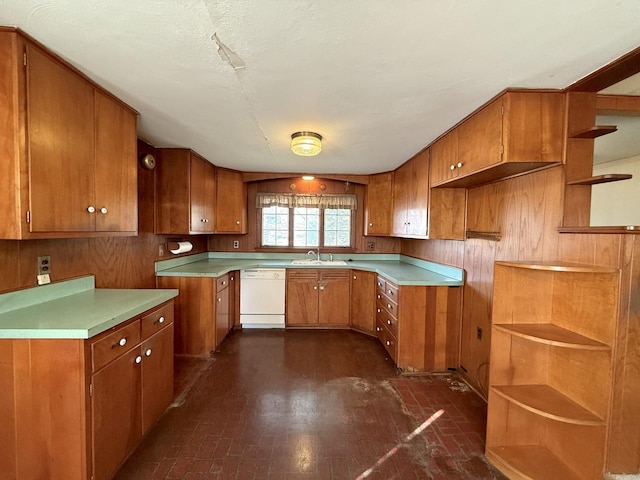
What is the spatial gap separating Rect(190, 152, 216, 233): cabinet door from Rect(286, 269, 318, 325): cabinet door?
1.29 metres

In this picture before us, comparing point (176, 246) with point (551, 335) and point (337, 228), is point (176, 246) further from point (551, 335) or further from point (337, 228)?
point (551, 335)

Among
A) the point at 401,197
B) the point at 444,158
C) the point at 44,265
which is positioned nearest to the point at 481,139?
the point at 444,158

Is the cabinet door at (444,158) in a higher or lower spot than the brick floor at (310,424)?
higher

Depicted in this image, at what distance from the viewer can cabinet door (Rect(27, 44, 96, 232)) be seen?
51.2 inches

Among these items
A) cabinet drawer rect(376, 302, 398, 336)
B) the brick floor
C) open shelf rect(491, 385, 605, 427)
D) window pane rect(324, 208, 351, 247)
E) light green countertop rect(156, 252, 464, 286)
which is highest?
window pane rect(324, 208, 351, 247)

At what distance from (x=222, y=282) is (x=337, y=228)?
2.00 metres

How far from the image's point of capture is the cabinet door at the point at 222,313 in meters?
3.23

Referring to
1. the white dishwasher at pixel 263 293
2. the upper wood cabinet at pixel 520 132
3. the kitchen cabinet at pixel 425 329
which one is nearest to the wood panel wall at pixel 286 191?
the white dishwasher at pixel 263 293

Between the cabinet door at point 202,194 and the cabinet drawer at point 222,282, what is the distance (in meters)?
0.63

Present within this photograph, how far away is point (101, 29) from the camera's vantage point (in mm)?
1175

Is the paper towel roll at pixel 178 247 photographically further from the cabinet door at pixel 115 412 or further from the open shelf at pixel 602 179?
the open shelf at pixel 602 179

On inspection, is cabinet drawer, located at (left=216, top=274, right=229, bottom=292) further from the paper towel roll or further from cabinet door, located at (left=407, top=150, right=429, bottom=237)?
cabinet door, located at (left=407, top=150, right=429, bottom=237)

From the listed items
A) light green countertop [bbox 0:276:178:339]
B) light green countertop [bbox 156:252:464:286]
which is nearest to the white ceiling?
light green countertop [bbox 0:276:178:339]

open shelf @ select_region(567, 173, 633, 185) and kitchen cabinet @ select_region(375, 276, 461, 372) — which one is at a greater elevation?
open shelf @ select_region(567, 173, 633, 185)
